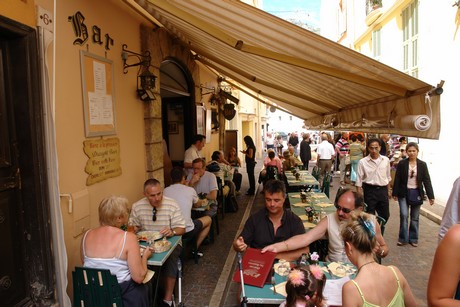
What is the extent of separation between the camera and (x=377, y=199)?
5.56 metres

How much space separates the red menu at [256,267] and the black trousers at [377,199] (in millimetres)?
3518

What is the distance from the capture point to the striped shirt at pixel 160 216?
3830mm

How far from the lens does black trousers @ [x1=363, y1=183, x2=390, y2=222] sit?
5.52 m

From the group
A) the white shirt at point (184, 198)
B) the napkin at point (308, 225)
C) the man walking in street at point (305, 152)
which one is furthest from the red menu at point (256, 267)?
the man walking in street at point (305, 152)

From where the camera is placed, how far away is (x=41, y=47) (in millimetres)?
2779

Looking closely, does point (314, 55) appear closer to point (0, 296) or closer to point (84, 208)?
point (84, 208)

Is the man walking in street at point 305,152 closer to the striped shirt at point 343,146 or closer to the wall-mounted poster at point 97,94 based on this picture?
the striped shirt at point 343,146

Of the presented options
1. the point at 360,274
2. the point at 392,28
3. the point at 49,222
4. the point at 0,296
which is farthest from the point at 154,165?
the point at 392,28

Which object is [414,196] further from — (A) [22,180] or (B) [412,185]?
(A) [22,180]

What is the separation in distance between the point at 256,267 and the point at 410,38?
428 inches

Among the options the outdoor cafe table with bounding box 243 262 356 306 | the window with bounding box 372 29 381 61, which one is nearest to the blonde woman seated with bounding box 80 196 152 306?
the outdoor cafe table with bounding box 243 262 356 306

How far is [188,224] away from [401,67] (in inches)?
409

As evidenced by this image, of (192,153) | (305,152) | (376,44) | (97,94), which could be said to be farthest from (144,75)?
(376,44)

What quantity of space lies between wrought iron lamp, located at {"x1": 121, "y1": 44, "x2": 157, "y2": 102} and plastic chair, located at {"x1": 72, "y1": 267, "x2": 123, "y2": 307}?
10.1 ft
